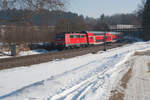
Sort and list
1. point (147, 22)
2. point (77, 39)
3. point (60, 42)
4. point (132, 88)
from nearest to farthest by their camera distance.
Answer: point (132, 88) < point (60, 42) < point (77, 39) < point (147, 22)

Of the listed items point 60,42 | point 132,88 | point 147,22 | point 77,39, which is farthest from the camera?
point 147,22

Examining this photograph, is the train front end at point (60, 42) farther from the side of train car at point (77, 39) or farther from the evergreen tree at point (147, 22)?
the evergreen tree at point (147, 22)

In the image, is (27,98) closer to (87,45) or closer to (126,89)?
(126,89)

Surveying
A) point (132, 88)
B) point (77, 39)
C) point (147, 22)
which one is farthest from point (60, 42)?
point (147, 22)

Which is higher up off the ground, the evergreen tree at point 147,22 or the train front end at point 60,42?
the evergreen tree at point 147,22

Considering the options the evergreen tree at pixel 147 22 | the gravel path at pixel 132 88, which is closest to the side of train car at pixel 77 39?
the gravel path at pixel 132 88

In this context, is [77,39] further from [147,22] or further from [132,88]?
[147,22]

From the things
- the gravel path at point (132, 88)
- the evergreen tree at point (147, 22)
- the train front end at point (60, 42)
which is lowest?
the gravel path at point (132, 88)

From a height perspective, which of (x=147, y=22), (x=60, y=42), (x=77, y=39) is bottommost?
(x=60, y=42)

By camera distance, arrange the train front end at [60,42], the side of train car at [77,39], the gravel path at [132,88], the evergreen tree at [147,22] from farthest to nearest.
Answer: the evergreen tree at [147,22], the side of train car at [77,39], the train front end at [60,42], the gravel path at [132,88]

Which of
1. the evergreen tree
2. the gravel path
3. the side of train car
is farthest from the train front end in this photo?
the evergreen tree

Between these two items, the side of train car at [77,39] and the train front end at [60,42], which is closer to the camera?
the train front end at [60,42]

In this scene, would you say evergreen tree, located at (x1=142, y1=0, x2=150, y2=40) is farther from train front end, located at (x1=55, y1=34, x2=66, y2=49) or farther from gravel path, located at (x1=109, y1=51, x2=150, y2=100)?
gravel path, located at (x1=109, y1=51, x2=150, y2=100)

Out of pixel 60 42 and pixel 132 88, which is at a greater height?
pixel 60 42
